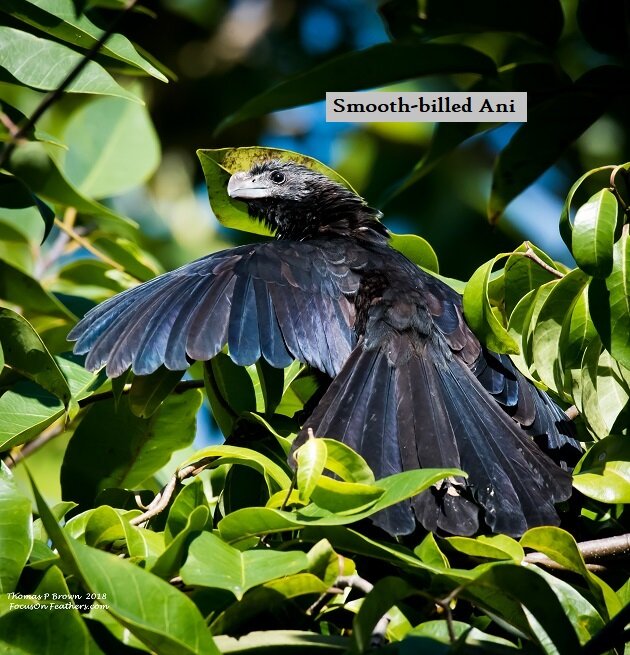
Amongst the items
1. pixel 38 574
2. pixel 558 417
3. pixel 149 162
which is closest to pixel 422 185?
pixel 149 162

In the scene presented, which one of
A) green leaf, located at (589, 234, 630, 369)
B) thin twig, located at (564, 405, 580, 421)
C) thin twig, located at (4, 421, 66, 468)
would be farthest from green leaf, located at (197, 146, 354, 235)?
green leaf, located at (589, 234, 630, 369)

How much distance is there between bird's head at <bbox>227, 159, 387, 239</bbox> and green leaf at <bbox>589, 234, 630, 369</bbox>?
1.40 meters

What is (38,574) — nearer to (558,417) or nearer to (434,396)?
(434,396)

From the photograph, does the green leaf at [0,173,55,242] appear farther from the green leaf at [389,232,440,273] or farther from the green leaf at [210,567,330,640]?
the green leaf at [210,567,330,640]

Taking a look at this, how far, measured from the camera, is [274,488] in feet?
6.55

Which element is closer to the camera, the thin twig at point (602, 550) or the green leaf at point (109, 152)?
the thin twig at point (602, 550)

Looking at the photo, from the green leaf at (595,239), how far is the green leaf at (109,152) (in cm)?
235

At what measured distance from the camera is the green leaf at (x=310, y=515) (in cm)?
163

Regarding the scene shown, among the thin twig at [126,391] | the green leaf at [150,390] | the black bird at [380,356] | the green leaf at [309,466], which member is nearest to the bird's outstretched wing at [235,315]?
the black bird at [380,356]

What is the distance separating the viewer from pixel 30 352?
7.75 ft

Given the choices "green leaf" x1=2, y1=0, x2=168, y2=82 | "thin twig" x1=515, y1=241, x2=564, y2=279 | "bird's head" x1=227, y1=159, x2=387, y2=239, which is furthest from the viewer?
"bird's head" x1=227, y1=159, x2=387, y2=239

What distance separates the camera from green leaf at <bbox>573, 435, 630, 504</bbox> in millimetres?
2018

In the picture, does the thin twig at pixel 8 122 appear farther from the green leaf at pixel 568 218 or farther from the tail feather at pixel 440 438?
the green leaf at pixel 568 218

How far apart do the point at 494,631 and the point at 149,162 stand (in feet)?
8.79
